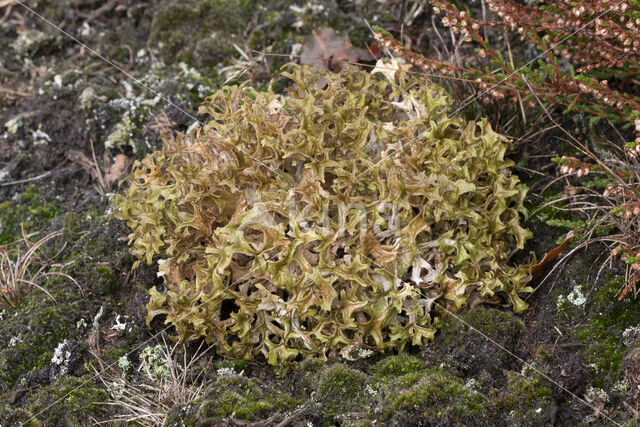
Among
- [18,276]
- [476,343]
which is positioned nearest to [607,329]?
[476,343]

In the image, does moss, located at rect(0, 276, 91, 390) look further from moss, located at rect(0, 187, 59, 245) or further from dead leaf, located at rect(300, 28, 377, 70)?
dead leaf, located at rect(300, 28, 377, 70)

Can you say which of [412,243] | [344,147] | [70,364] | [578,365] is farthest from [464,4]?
[70,364]

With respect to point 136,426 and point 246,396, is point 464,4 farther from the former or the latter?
point 136,426

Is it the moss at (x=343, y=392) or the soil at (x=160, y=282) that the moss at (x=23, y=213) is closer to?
the soil at (x=160, y=282)

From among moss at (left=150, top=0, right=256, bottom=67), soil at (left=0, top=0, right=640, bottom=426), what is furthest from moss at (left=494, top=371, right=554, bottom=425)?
moss at (left=150, top=0, right=256, bottom=67)

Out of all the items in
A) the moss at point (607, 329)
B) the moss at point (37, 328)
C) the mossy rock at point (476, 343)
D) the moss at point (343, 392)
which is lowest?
the moss at point (37, 328)

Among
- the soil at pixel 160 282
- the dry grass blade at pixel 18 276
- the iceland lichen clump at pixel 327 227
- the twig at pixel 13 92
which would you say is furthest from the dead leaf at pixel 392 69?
the twig at pixel 13 92
